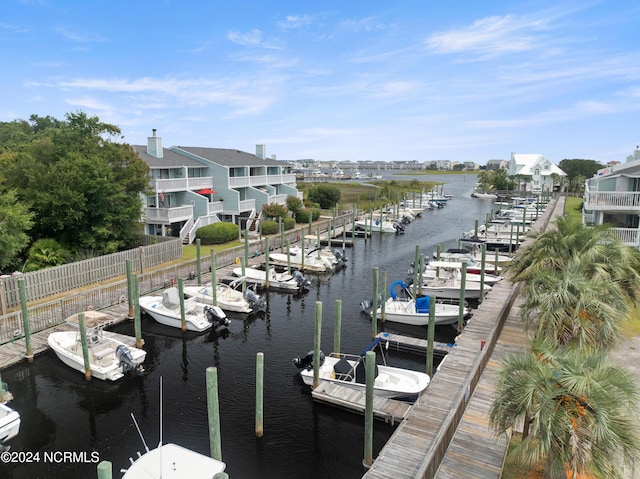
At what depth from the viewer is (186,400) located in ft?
69.7

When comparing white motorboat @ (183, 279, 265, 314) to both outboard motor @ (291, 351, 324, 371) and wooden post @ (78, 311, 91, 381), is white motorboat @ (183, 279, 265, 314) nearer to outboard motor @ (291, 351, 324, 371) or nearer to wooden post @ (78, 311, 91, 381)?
outboard motor @ (291, 351, 324, 371)

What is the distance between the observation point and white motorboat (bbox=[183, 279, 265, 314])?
31.9 metres

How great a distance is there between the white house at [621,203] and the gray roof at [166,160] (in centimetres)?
3967

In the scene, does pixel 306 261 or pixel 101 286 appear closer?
pixel 101 286

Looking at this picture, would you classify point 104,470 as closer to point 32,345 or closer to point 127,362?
point 127,362

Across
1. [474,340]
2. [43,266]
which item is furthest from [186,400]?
[43,266]

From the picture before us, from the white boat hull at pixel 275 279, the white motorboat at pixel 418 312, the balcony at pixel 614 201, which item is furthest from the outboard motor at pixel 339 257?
the balcony at pixel 614 201

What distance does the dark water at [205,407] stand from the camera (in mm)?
17156

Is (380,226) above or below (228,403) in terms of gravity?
→ above

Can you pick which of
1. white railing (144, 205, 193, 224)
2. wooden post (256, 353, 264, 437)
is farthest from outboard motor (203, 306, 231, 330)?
white railing (144, 205, 193, 224)

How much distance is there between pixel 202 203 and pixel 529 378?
1737 inches

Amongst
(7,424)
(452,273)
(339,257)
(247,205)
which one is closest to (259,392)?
(7,424)

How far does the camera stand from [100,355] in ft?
75.1

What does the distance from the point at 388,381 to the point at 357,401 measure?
186 centimetres
